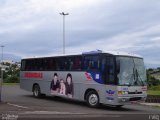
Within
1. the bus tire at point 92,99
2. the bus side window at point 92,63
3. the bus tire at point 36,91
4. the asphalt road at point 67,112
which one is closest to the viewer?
the asphalt road at point 67,112

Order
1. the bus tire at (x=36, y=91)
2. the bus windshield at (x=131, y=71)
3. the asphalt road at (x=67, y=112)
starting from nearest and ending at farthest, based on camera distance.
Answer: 1. the asphalt road at (x=67, y=112)
2. the bus windshield at (x=131, y=71)
3. the bus tire at (x=36, y=91)

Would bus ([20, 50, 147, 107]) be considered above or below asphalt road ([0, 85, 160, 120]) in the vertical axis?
above

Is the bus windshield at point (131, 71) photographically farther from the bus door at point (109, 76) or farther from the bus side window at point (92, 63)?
the bus side window at point (92, 63)

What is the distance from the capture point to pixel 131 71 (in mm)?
23812

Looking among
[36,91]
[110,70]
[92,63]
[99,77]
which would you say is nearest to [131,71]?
[110,70]

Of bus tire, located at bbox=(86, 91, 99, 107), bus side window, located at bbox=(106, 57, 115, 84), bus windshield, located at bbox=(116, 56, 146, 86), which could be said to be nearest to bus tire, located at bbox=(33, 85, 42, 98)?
bus tire, located at bbox=(86, 91, 99, 107)

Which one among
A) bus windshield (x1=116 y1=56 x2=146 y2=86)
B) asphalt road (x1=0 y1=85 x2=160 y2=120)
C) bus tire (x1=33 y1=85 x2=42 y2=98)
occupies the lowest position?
asphalt road (x1=0 y1=85 x2=160 y2=120)

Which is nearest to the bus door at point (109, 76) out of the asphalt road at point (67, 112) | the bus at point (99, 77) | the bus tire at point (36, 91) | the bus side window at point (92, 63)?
the bus at point (99, 77)

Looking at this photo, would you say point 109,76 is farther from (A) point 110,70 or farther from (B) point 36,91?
(B) point 36,91

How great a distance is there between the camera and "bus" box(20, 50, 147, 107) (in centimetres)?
2331

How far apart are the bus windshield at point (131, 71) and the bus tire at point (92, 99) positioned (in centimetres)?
185

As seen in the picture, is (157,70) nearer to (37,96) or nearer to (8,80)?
(8,80)

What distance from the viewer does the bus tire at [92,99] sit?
24.3 m

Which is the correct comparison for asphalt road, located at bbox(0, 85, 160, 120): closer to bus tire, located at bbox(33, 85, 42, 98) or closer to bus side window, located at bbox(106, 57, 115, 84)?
bus tire, located at bbox(33, 85, 42, 98)
